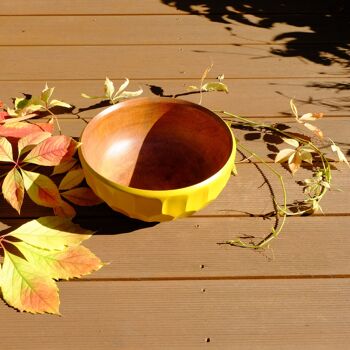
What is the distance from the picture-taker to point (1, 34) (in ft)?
4.19

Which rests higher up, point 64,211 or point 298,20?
point 298,20

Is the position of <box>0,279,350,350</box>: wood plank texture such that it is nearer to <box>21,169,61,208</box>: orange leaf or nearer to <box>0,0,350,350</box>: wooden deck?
<box>0,0,350,350</box>: wooden deck

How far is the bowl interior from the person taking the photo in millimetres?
809

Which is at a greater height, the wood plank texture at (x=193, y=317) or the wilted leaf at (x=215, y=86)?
the wilted leaf at (x=215, y=86)

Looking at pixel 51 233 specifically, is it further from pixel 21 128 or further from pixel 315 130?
pixel 315 130

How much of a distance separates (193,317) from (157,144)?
0.33m

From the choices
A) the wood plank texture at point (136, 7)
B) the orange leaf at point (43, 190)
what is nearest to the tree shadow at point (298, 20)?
the wood plank texture at point (136, 7)

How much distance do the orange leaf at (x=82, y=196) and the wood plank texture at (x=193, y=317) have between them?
0.15 m

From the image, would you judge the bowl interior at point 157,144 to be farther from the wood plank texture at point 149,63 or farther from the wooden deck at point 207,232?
the wood plank texture at point 149,63

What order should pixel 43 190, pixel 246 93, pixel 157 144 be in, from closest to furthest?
pixel 43 190, pixel 157 144, pixel 246 93

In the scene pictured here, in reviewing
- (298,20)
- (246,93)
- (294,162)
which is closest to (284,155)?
(294,162)

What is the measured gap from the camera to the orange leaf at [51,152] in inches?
29.9

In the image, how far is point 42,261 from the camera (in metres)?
0.69

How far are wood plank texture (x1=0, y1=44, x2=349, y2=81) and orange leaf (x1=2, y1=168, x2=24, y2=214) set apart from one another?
425mm
